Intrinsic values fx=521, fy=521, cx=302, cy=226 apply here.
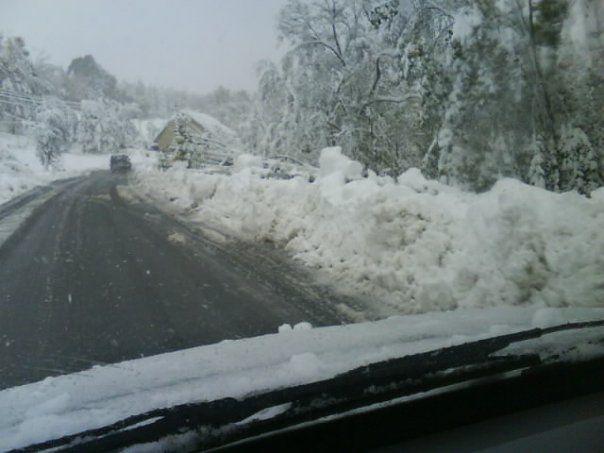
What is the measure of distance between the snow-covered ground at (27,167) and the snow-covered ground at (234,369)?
10.0 m

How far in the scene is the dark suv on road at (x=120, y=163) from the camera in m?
29.7

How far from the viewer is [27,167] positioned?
65.8 feet

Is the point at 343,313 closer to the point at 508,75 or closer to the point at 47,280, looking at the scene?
the point at 47,280

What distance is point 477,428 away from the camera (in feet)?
6.73

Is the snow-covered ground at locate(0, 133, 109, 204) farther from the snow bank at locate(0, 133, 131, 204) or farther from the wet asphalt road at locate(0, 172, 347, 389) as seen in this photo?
the wet asphalt road at locate(0, 172, 347, 389)

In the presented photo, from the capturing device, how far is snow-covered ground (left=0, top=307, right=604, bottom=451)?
2.03m

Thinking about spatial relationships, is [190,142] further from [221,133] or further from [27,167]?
[27,167]

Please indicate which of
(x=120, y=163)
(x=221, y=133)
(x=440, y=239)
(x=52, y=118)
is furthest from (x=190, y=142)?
(x=440, y=239)

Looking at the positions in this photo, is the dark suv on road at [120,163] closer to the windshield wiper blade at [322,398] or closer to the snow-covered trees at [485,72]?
the snow-covered trees at [485,72]

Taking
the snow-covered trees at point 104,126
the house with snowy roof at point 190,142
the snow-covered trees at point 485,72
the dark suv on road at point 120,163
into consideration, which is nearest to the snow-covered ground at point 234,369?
the snow-covered trees at point 485,72

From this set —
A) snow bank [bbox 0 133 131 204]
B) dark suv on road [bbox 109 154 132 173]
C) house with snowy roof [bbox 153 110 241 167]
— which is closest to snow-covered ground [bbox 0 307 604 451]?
snow bank [bbox 0 133 131 204]

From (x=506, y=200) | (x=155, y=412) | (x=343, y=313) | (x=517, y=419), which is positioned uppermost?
(x=506, y=200)

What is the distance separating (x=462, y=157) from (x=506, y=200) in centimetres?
423

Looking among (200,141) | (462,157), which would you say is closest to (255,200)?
(462,157)
